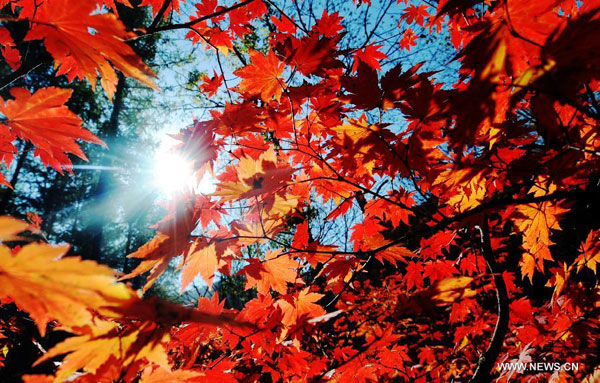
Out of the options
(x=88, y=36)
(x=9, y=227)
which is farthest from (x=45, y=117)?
(x=9, y=227)

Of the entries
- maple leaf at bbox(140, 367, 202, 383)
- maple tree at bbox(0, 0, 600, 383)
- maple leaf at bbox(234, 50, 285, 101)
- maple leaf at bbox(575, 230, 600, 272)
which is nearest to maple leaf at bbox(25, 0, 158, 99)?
maple tree at bbox(0, 0, 600, 383)

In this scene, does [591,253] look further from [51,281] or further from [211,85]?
[211,85]

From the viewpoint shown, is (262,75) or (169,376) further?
(262,75)

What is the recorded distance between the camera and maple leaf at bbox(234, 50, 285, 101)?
5.20 ft

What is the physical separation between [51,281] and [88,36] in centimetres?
78

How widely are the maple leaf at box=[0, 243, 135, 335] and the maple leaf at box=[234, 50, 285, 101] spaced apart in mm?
1297

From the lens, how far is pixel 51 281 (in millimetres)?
571

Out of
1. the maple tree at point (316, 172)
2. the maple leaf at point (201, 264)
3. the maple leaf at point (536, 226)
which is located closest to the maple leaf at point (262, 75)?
the maple tree at point (316, 172)

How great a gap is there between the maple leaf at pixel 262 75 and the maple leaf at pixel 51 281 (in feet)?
4.25

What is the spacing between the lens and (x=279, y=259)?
1.69m

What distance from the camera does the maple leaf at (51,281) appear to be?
0.55 metres

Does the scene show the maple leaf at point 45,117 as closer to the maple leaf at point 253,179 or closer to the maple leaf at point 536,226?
the maple leaf at point 253,179

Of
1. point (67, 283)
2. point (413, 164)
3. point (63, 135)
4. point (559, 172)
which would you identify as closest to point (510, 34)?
point (413, 164)

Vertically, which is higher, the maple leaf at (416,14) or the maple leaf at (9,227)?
the maple leaf at (416,14)
